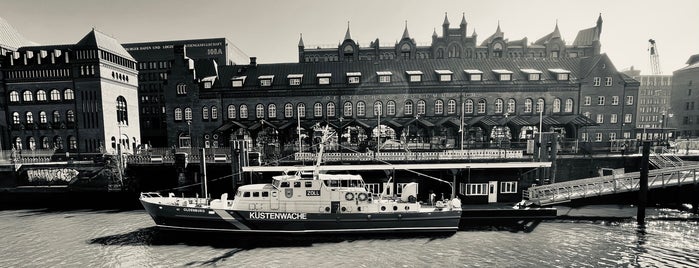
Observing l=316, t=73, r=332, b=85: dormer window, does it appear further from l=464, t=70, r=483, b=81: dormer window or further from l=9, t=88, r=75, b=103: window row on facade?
l=9, t=88, r=75, b=103: window row on facade

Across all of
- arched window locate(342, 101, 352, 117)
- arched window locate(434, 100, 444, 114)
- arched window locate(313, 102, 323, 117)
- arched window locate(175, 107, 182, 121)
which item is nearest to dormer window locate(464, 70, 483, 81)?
arched window locate(434, 100, 444, 114)

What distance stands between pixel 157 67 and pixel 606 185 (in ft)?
275

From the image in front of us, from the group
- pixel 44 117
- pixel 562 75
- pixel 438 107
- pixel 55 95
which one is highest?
pixel 562 75

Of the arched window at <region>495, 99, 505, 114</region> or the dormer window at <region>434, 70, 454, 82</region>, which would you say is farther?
the dormer window at <region>434, 70, 454, 82</region>

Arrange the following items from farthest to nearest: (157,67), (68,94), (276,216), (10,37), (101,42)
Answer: (157,67), (10,37), (101,42), (68,94), (276,216)

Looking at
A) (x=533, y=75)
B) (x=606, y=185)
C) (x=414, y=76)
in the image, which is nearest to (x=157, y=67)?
(x=414, y=76)

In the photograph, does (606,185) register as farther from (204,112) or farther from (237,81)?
(204,112)

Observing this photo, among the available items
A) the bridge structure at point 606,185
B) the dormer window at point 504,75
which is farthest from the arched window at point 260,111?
the dormer window at point 504,75

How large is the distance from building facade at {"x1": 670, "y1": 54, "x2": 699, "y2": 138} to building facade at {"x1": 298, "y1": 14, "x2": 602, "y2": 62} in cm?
1874

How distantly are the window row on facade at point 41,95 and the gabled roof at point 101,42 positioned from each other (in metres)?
7.46

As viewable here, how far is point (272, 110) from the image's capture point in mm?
44594

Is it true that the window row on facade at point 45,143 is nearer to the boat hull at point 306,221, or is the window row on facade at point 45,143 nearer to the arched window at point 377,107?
the boat hull at point 306,221

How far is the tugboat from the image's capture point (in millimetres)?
22531

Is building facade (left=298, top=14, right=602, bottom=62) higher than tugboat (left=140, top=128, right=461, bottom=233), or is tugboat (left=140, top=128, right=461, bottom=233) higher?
building facade (left=298, top=14, right=602, bottom=62)
